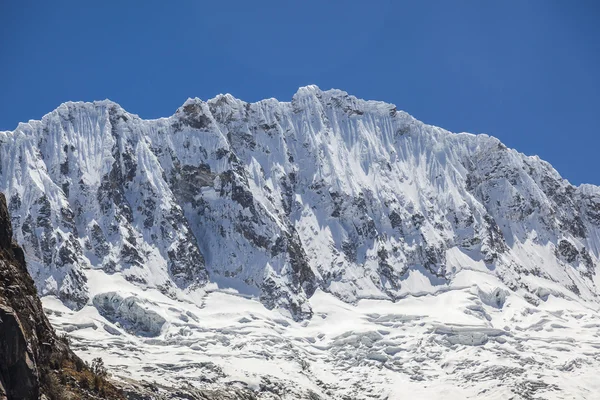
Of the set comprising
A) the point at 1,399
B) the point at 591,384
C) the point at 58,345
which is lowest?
the point at 1,399

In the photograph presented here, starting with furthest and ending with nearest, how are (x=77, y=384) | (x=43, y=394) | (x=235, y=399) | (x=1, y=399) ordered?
(x=235, y=399), (x=77, y=384), (x=43, y=394), (x=1, y=399)

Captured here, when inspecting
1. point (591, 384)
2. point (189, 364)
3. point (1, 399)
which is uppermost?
point (591, 384)

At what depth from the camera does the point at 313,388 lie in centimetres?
18550

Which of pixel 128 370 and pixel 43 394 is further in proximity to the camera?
pixel 128 370

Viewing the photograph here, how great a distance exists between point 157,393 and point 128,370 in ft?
77.4

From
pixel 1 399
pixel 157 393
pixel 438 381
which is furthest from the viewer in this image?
pixel 438 381

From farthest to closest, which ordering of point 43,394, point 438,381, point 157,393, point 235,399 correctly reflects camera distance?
point 438,381 → point 235,399 → point 157,393 → point 43,394

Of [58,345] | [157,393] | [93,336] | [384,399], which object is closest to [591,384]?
[384,399]

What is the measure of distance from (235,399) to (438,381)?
5274cm

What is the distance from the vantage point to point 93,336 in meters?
200

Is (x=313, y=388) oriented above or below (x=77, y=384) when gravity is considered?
above

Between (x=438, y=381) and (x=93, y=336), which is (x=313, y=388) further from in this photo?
(x=93, y=336)

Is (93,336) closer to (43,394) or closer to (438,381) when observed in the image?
(438,381)

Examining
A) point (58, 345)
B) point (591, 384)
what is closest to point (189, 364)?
point (591, 384)
